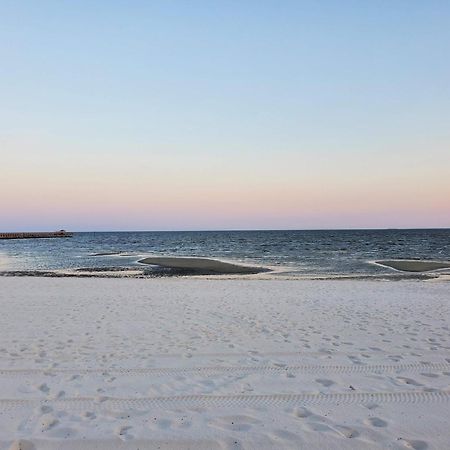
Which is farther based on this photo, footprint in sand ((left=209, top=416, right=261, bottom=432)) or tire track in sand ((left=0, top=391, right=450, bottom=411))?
tire track in sand ((left=0, top=391, right=450, bottom=411))

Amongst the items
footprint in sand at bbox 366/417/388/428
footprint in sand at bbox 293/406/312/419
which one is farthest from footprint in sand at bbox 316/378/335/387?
footprint in sand at bbox 366/417/388/428

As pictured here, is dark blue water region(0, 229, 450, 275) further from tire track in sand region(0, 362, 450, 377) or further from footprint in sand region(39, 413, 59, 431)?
footprint in sand region(39, 413, 59, 431)

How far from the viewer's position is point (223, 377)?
590 cm

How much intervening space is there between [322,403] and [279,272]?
21.6m

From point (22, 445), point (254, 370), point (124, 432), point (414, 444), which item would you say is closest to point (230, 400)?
point (254, 370)

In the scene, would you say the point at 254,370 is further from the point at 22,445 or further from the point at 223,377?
the point at 22,445

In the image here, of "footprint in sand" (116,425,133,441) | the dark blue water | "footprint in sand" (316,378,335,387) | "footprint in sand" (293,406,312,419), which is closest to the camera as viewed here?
"footprint in sand" (116,425,133,441)

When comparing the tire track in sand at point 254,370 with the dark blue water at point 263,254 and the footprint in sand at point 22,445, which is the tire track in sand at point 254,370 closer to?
the footprint in sand at point 22,445

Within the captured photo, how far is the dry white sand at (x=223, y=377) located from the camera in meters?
4.23

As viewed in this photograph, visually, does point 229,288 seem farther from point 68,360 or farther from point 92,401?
point 92,401

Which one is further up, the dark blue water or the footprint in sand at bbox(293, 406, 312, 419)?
the footprint in sand at bbox(293, 406, 312, 419)

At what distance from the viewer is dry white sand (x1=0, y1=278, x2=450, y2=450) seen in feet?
13.9

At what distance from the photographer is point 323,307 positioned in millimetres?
12086

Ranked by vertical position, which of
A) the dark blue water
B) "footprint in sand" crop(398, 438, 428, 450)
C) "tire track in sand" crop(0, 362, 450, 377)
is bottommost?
the dark blue water
